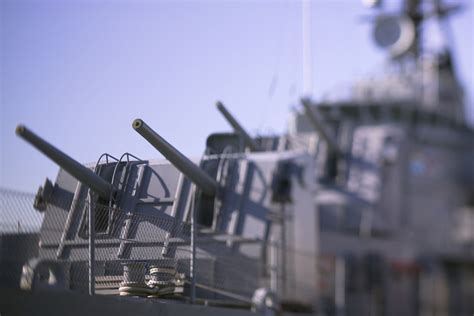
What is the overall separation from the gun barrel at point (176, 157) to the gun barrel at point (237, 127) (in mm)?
2038

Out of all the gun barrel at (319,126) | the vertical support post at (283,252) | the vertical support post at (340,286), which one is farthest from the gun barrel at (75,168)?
the vertical support post at (340,286)

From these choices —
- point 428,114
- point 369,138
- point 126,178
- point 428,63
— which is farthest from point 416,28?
point 126,178

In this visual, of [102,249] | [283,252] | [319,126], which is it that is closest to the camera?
[102,249]

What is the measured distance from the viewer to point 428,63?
2533 cm

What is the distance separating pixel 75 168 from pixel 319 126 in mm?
11090

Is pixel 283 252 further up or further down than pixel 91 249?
further down

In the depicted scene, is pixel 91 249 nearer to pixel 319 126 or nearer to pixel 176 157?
pixel 176 157

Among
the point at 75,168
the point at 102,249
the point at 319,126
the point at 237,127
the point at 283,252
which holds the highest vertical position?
the point at 319,126

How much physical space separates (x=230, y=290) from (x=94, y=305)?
290 centimetres

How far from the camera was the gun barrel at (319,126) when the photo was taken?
52.3 feet

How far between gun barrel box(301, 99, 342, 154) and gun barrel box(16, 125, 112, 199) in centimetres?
967

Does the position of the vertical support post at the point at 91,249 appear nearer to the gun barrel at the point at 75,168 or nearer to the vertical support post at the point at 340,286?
the gun barrel at the point at 75,168

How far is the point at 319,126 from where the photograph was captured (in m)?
17.1

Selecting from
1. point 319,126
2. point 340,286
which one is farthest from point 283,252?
point 319,126
